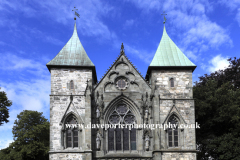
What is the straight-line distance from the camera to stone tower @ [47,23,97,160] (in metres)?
22.8

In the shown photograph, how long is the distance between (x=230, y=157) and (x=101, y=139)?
10.7 meters

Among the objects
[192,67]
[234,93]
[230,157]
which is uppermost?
[192,67]

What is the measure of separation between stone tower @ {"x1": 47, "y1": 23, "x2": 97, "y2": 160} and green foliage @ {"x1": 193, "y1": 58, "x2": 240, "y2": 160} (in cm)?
1118

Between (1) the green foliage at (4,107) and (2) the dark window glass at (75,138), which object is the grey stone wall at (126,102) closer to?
(2) the dark window glass at (75,138)

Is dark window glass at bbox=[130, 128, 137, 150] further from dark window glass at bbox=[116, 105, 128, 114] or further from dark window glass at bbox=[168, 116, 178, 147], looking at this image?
dark window glass at bbox=[168, 116, 178, 147]

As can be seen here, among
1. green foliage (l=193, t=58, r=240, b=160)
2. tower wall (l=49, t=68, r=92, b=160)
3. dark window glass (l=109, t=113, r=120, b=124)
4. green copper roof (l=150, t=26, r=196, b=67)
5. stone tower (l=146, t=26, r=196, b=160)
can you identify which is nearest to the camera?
tower wall (l=49, t=68, r=92, b=160)

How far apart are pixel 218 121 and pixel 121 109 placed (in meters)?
9.55

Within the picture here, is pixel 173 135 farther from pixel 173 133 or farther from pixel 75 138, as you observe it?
pixel 75 138

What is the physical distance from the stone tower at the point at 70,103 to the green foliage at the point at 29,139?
18.1 metres

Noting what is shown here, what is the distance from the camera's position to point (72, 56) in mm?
25516

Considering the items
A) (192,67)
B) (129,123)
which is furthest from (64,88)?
(192,67)

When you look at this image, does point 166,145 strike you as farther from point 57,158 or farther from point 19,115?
point 19,115

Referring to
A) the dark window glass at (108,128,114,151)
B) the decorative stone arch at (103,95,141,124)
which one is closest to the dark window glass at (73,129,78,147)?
the decorative stone arch at (103,95,141,124)

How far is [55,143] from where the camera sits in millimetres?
22984
